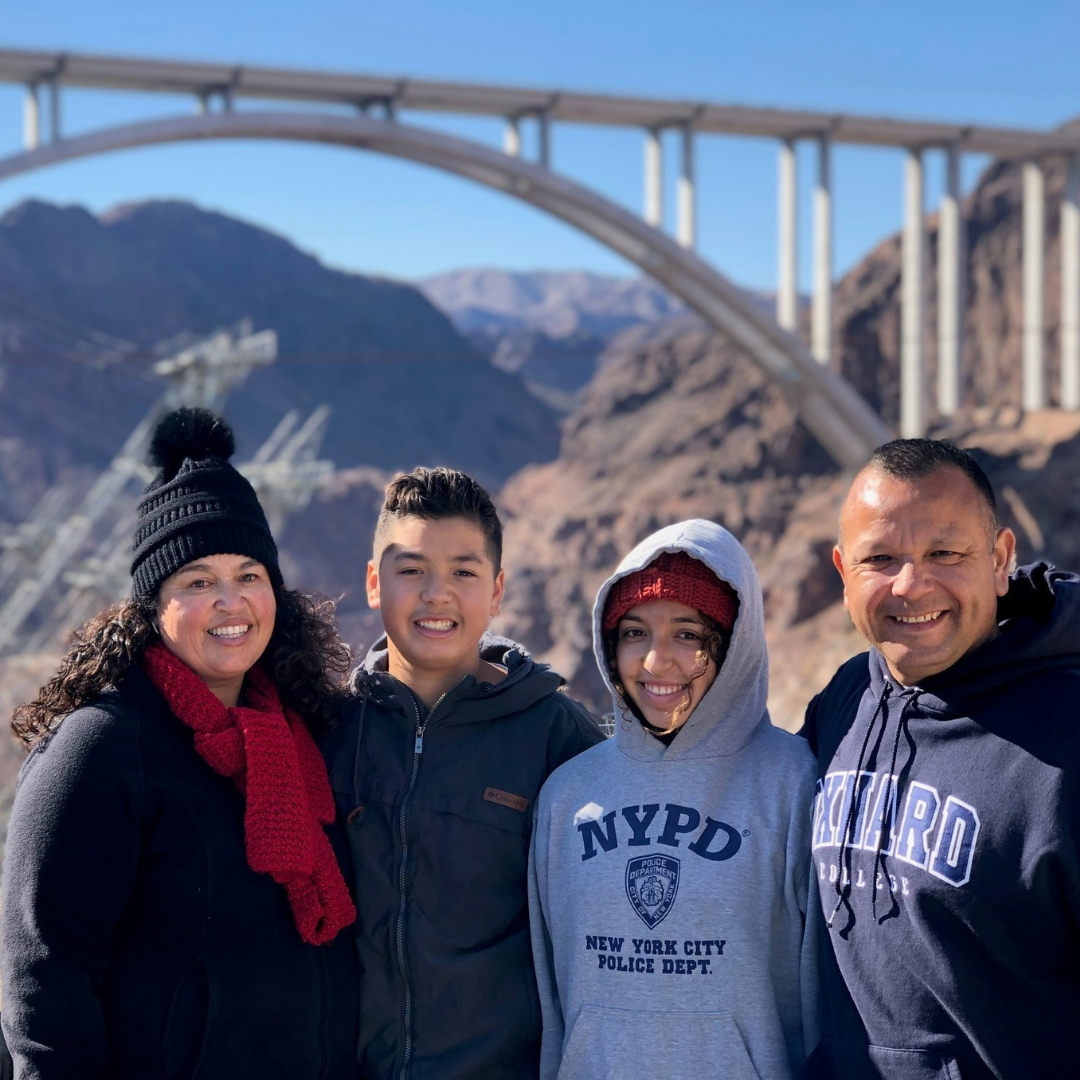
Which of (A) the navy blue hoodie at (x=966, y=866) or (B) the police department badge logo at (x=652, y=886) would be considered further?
(B) the police department badge logo at (x=652, y=886)

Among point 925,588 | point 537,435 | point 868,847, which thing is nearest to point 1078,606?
point 925,588

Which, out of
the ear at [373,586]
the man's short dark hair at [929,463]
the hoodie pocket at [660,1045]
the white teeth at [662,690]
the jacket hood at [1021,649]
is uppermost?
the man's short dark hair at [929,463]

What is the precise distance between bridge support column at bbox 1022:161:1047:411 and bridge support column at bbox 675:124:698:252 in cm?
548

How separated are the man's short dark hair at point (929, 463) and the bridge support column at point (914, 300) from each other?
1397 centimetres

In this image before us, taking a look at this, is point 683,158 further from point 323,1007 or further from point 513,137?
point 323,1007

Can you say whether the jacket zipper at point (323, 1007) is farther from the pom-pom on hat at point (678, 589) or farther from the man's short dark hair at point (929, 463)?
the man's short dark hair at point (929, 463)

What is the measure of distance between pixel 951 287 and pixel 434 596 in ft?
51.1

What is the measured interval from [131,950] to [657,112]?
13032 millimetres

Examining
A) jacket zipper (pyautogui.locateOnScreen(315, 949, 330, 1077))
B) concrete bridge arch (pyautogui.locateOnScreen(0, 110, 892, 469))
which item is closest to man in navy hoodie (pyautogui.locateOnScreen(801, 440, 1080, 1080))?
jacket zipper (pyautogui.locateOnScreen(315, 949, 330, 1077))

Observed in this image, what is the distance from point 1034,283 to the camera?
1723 cm

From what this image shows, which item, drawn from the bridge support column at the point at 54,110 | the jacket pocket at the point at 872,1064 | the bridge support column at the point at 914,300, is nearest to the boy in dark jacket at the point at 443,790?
the jacket pocket at the point at 872,1064

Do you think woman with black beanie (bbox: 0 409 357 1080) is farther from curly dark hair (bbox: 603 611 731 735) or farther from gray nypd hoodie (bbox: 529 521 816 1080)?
curly dark hair (bbox: 603 611 731 735)

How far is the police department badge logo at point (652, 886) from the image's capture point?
6.76ft

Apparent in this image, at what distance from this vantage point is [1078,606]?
6.14ft
